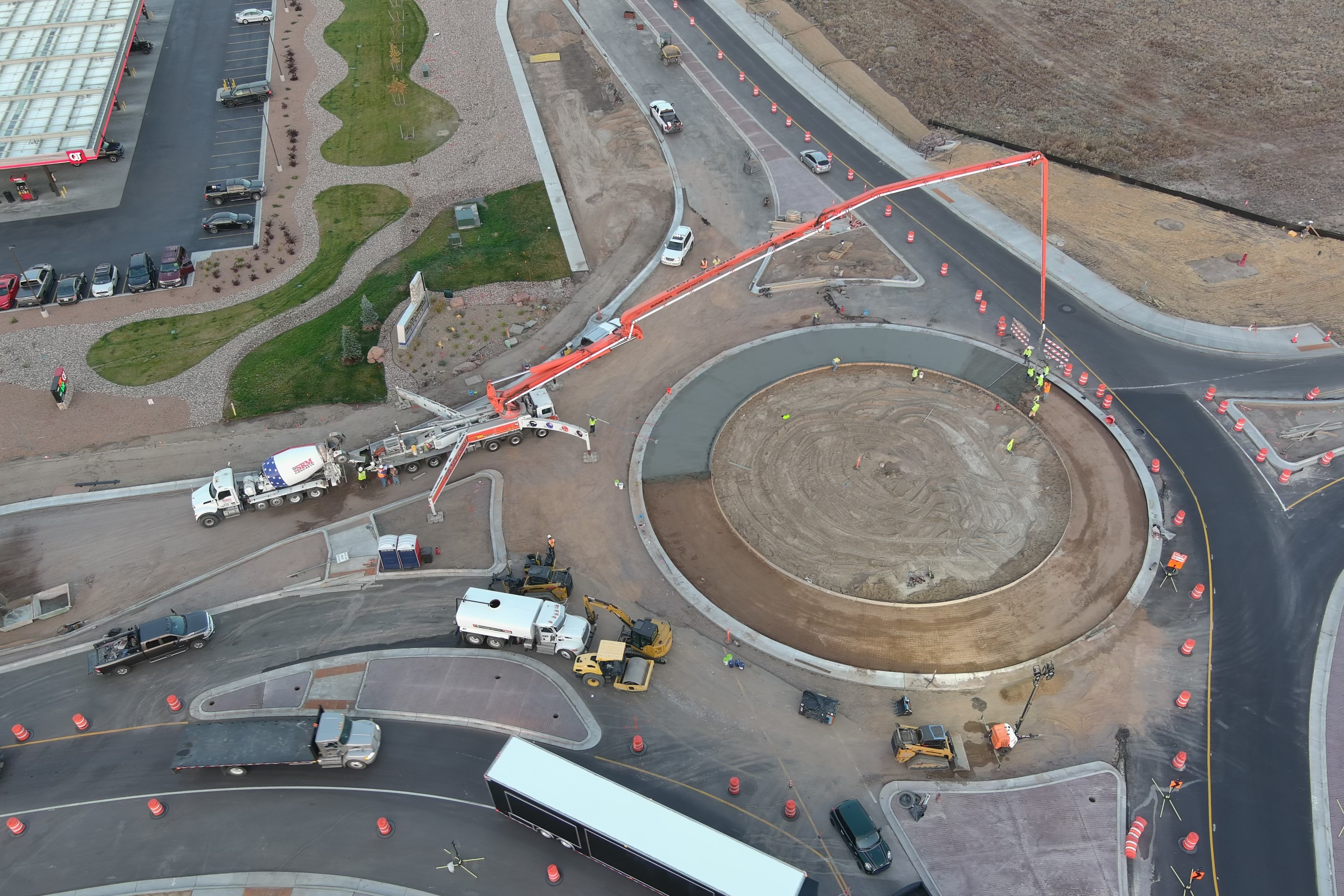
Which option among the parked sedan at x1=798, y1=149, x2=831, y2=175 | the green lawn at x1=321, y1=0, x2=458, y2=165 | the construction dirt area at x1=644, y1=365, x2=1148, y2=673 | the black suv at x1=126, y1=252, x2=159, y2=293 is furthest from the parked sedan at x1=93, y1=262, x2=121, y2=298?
the parked sedan at x1=798, y1=149, x2=831, y2=175

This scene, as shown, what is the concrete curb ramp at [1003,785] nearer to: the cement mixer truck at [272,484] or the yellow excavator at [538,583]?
the yellow excavator at [538,583]

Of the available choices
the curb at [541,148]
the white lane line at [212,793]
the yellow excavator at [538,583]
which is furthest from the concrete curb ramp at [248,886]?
the curb at [541,148]

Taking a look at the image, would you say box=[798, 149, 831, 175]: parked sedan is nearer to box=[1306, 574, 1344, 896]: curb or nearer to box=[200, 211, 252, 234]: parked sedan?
box=[200, 211, 252, 234]: parked sedan

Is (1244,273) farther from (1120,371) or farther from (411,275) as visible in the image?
(411,275)

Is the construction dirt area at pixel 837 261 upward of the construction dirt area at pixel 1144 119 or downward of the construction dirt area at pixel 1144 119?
downward

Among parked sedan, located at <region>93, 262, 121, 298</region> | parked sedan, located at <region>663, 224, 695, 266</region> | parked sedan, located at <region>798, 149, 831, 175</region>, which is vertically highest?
parked sedan, located at <region>798, 149, 831, 175</region>

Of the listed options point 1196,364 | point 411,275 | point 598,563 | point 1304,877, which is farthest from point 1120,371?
point 411,275
